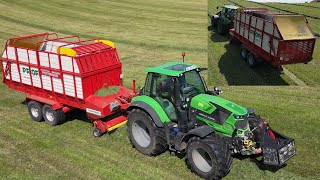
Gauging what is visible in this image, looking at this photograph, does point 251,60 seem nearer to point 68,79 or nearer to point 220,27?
point 220,27

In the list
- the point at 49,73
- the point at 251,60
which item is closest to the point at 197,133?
the point at 49,73

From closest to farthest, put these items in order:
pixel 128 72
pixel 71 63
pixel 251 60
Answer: pixel 71 63 < pixel 128 72 < pixel 251 60

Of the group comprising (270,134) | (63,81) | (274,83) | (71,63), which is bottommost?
(274,83)

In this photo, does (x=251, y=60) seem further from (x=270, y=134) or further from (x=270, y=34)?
(x=270, y=134)

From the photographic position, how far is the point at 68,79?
376 inches

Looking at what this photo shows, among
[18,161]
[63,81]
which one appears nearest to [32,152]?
[18,161]

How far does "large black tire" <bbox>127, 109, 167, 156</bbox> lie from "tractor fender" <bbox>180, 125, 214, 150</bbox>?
627 millimetres

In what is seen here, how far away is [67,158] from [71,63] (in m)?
2.78

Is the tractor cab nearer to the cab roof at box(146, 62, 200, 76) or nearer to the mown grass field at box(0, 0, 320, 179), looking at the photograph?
the cab roof at box(146, 62, 200, 76)

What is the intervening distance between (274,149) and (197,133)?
1.72 m

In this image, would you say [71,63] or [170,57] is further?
[170,57]

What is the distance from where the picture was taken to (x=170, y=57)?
19.7 meters

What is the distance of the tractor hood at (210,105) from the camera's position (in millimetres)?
7395

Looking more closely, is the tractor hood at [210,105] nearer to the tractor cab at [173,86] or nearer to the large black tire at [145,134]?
the tractor cab at [173,86]
